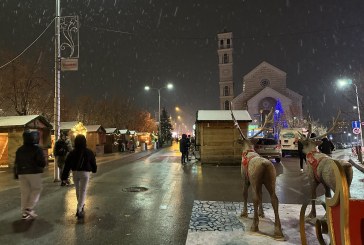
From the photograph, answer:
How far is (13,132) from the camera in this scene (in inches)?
789

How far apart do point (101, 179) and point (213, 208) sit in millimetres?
7035

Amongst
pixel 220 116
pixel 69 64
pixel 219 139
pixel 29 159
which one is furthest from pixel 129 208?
pixel 220 116

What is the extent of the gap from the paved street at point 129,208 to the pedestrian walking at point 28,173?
34cm

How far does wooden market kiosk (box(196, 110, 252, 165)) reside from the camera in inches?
771

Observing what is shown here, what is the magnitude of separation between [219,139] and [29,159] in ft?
44.7

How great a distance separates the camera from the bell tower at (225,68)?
74688 mm

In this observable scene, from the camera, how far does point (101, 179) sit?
13.6 metres

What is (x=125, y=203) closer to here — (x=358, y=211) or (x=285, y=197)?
(x=285, y=197)

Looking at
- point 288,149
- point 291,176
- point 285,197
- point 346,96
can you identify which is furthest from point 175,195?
point 346,96

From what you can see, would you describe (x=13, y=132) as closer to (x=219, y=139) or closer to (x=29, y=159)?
(x=219, y=139)

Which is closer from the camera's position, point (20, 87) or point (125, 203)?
point (125, 203)

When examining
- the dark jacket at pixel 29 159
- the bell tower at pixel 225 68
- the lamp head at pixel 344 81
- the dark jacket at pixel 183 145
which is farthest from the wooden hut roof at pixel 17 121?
the bell tower at pixel 225 68

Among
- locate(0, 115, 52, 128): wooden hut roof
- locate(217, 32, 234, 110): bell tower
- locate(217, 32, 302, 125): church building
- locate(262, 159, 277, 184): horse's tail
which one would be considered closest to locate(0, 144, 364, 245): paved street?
locate(262, 159, 277, 184): horse's tail

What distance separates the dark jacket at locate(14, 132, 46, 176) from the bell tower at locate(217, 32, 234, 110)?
68307 mm
